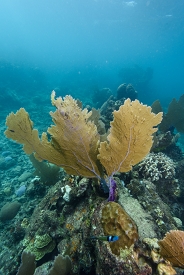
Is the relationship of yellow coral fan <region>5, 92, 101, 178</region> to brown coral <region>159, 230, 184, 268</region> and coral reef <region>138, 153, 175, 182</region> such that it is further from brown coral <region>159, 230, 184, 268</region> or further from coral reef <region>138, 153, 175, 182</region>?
coral reef <region>138, 153, 175, 182</region>

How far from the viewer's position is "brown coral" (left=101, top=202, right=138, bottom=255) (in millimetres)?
2010

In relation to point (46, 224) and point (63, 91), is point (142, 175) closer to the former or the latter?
point (46, 224)

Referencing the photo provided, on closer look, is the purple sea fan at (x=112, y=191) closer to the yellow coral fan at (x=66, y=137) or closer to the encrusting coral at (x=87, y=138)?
the encrusting coral at (x=87, y=138)

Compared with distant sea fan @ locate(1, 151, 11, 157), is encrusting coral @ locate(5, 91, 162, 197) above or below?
below

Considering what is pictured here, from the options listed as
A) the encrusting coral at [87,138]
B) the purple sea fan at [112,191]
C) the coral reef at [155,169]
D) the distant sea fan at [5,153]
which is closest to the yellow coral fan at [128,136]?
the encrusting coral at [87,138]

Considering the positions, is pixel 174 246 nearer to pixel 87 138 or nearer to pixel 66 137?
pixel 87 138

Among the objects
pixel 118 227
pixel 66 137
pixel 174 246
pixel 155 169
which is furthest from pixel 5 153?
pixel 174 246

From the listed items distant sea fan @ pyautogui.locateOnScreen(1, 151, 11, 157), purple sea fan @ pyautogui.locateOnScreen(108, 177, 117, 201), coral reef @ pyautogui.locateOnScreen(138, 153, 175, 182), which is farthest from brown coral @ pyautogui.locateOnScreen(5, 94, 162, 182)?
distant sea fan @ pyautogui.locateOnScreen(1, 151, 11, 157)

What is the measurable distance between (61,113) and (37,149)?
94 cm

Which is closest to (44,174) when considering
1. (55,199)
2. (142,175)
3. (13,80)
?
(55,199)

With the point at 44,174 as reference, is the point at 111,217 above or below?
below

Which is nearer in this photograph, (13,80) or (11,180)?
(11,180)

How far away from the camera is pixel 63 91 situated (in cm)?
3209

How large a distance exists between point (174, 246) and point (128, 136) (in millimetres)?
1314
